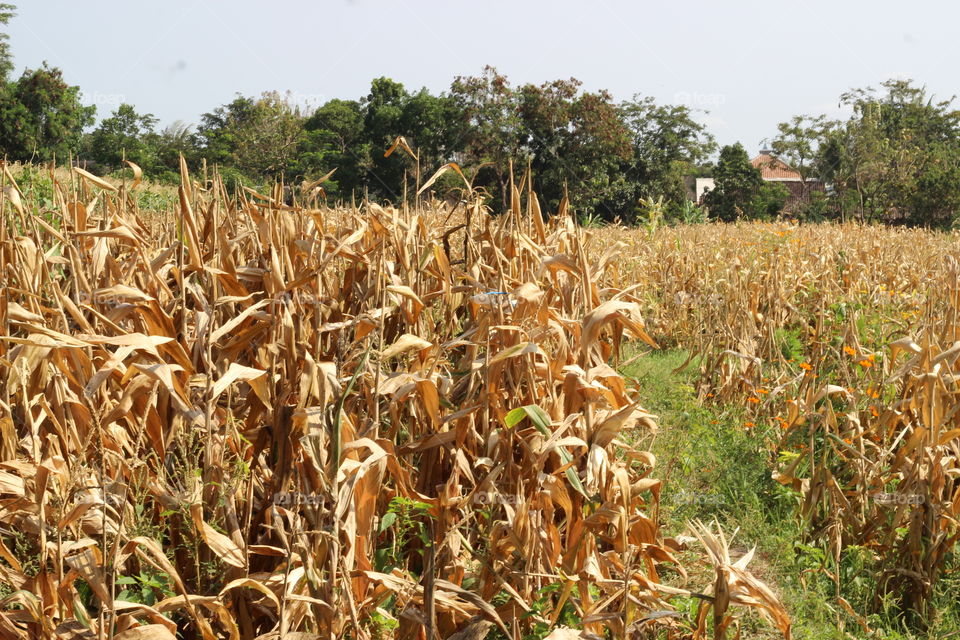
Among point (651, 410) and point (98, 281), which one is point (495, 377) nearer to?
point (98, 281)

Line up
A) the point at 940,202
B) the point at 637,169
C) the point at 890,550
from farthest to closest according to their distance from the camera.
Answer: the point at 637,169, the point at 940,202, the point at 890,550

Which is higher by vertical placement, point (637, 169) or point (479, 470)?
point (637, 169)

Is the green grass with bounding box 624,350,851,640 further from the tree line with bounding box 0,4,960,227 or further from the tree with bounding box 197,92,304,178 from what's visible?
the tree with bounding box 197,92,304,178

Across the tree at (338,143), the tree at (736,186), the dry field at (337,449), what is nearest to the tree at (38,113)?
the tree at (338,143)

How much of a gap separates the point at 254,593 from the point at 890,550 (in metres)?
2.52

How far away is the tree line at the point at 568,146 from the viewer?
1128 inches

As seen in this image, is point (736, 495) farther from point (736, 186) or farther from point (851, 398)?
point (736, 186)

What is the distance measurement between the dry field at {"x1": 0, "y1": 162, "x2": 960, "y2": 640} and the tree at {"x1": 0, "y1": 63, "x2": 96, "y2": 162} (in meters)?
31.2

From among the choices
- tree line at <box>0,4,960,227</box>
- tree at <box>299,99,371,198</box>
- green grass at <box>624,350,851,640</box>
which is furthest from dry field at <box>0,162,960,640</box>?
tree at <box>299,99,371,198</box>

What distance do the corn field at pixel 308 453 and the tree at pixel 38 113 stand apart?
3122 cm

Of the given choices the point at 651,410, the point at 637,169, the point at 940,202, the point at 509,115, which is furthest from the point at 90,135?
the point at 651,410

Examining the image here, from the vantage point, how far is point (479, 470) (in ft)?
8.63

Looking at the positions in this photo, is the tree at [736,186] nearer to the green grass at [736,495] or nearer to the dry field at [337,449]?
the green grass at [736,495]

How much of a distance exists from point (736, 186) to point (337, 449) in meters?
40.2
